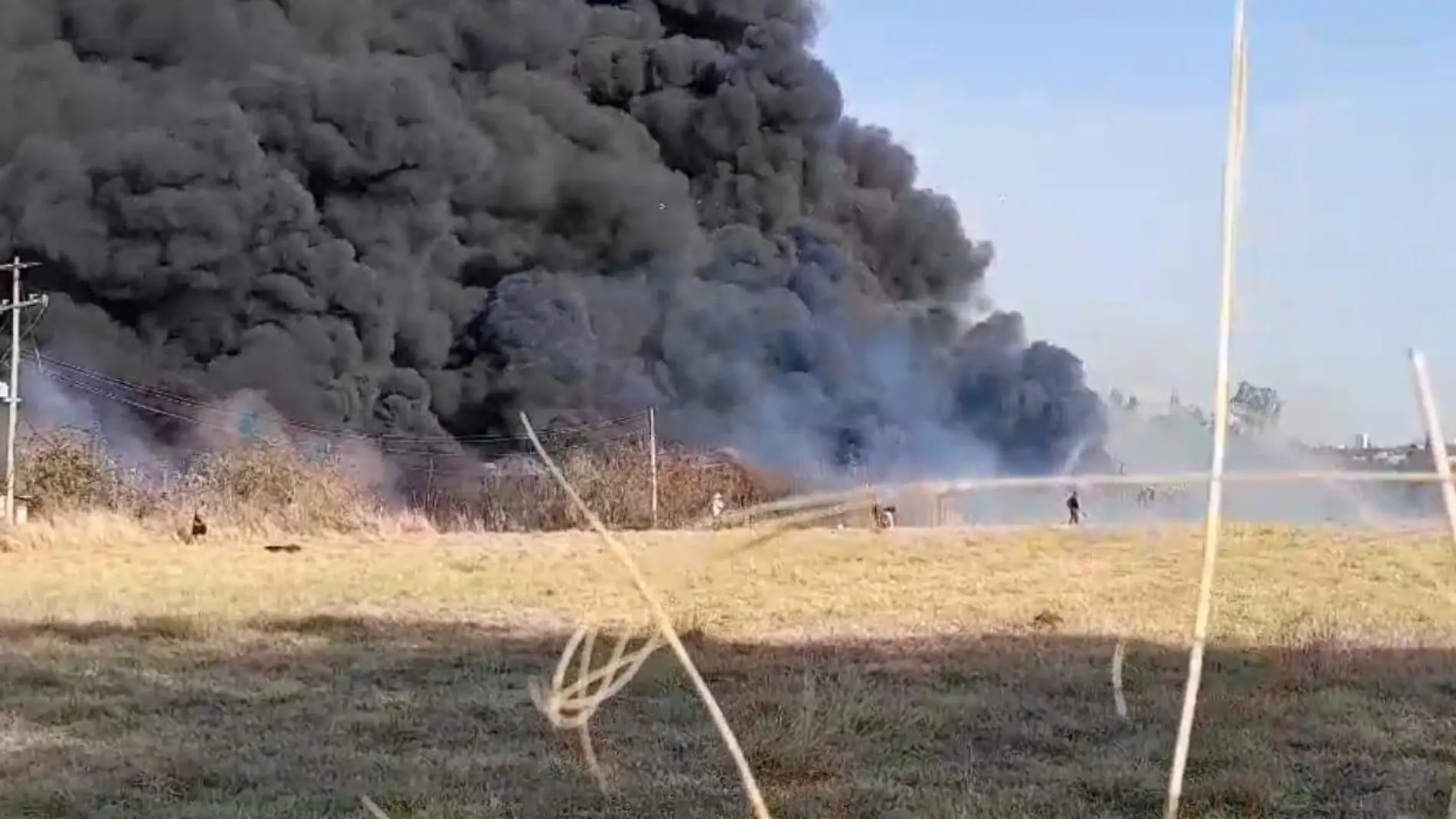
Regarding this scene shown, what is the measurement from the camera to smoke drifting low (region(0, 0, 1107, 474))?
24234 mm

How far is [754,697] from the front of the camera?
16.6 ft

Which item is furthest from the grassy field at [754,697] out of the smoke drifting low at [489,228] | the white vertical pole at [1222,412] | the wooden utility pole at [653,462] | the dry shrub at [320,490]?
the smoke drifting low at [489,228]

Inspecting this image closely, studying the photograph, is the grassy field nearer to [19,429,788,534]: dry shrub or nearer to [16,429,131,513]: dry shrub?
[19,429,788,534]: dry shrub

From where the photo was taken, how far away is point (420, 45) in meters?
28.3

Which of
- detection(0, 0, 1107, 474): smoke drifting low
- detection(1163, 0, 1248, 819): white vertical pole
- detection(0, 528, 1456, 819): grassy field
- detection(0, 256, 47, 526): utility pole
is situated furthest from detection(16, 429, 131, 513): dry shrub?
detection(1163, 0, 1248, 819): white vertical pole

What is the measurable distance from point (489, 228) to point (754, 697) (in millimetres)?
22500

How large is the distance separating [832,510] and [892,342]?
27.5 meters

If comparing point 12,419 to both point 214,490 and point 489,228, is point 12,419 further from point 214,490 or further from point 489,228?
point 489,228

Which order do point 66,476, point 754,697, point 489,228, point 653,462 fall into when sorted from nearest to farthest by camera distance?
point 754,697 → point 66,476 → point 653,462 → point 489,228

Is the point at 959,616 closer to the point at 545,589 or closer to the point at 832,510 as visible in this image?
the point at 545,589

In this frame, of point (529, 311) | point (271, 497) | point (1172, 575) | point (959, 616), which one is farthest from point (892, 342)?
point (959, 616)

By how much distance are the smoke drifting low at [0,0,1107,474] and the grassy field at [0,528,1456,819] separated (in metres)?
15.1

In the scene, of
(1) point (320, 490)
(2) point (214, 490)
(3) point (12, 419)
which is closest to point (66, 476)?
(3) point (12, 419)

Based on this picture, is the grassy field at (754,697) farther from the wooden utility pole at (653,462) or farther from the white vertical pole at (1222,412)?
the wooden utility pole at (653,462)
